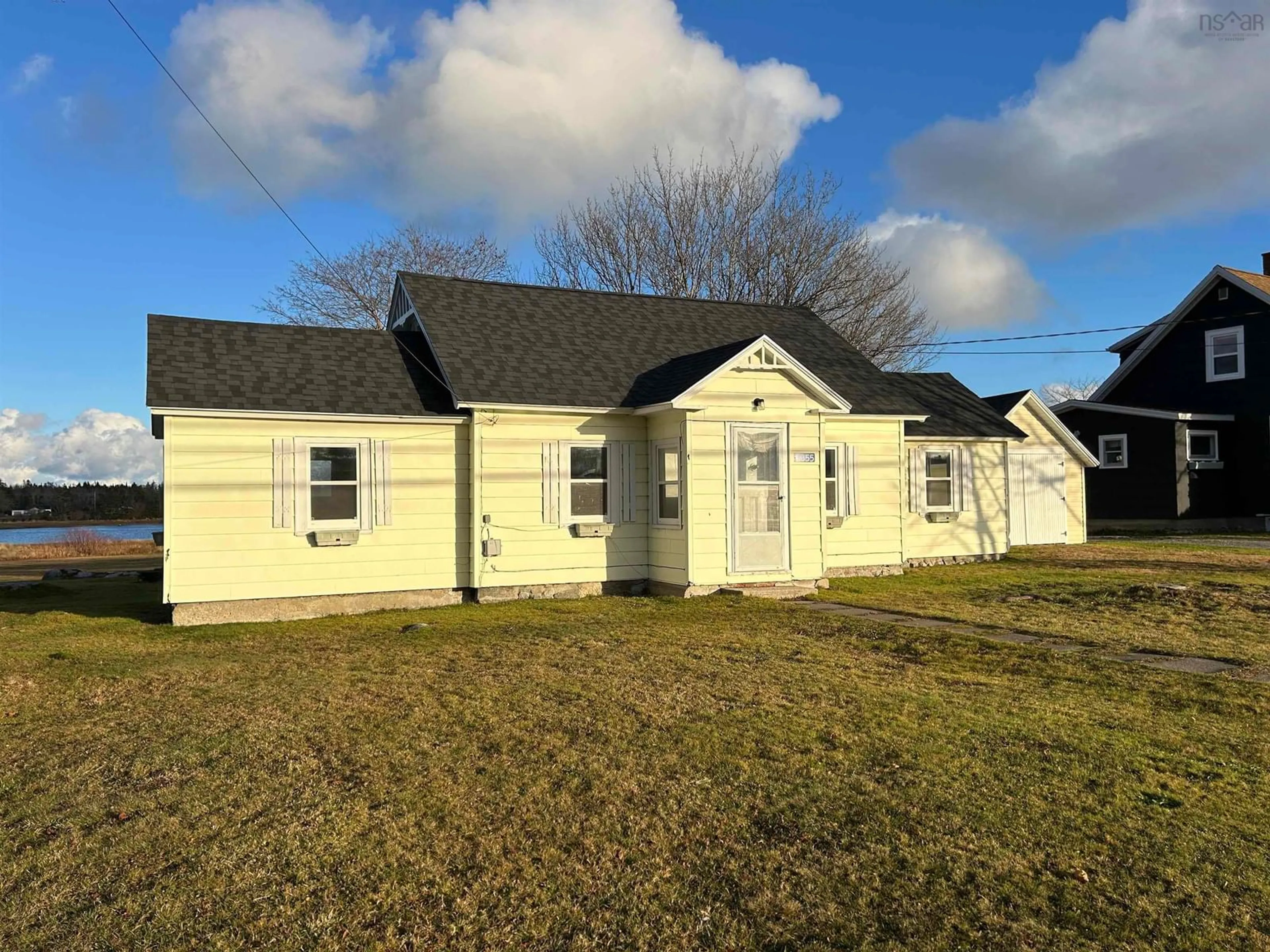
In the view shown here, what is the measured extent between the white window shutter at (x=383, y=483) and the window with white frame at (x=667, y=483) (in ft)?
13.0

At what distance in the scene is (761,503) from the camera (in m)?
13.7

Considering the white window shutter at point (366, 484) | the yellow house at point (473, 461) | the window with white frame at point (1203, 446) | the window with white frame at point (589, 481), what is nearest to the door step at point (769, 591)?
the yellow house at point (473, 461)

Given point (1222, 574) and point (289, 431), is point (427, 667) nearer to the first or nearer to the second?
point (289, 431)

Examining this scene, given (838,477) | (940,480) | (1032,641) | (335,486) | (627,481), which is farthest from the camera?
(940,480)

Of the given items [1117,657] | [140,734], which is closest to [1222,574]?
[1117,657]

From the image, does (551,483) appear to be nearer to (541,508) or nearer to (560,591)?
(541,508)

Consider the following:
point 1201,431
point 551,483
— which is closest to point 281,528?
point 551,483

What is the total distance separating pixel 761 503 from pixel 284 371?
23.4ft

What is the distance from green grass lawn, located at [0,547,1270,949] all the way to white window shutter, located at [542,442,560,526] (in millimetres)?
5075

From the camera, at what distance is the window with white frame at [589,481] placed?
45.7ft

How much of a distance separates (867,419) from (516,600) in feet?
22.7

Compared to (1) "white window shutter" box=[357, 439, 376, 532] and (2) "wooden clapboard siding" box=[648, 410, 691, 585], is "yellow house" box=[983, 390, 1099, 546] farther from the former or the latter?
(1) "white window shutter" box=[357, 439, 376, 532]

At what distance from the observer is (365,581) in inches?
501

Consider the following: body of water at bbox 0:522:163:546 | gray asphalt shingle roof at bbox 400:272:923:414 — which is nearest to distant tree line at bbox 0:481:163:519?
body of water at bbox 0:522:163:546
